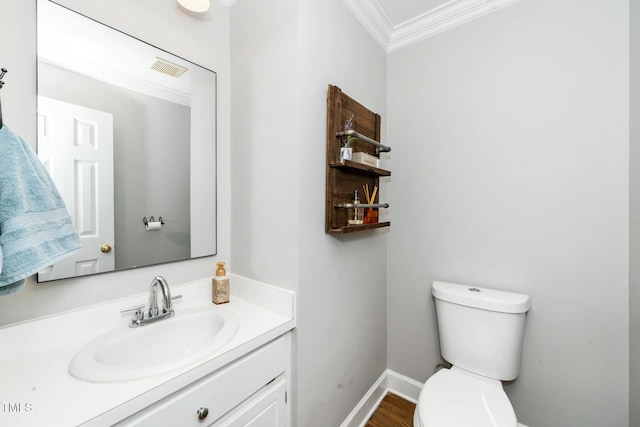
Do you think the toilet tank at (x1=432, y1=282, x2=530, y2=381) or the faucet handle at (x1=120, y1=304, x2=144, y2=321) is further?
the toilet tank at (x1=432, y1=282, x2=530, y2=381)

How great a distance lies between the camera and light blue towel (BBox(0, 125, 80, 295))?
668 millimetres

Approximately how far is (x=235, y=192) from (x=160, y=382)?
2.88 feet

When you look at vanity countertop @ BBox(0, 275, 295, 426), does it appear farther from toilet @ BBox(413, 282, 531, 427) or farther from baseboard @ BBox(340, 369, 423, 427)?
baseboard @ BBox(340, 369, 423, 427)

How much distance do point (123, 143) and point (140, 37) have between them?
451mm

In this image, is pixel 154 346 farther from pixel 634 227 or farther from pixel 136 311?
pixel 634 227

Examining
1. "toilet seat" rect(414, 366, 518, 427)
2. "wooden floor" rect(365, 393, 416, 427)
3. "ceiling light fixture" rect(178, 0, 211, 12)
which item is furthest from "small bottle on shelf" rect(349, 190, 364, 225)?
"wooden floor" rect(365, 393, 416, 427)

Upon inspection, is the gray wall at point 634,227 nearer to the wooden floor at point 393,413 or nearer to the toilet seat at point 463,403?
the toilet seat at point 463,403

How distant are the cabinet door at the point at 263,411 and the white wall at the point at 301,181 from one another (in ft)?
0.23

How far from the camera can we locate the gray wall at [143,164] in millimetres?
999

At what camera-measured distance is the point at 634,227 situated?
1.09 meters

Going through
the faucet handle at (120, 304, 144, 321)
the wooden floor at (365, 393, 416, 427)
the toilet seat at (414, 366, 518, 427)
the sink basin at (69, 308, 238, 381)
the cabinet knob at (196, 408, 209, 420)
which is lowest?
the wooden floor at (365, 393, 416, 427)

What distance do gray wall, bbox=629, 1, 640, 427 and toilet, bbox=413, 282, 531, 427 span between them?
0.36 metres

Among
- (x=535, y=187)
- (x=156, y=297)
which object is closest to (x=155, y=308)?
(x=156, y=297)

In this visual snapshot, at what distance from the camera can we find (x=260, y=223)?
1.24 meters
